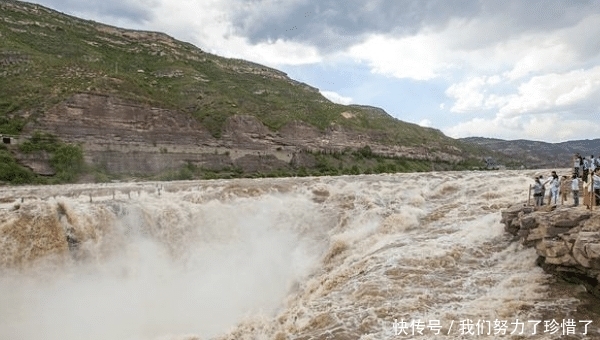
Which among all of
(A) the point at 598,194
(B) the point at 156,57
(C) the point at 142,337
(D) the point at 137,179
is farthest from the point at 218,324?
(B) the point at 156,57

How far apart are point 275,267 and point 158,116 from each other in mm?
45829

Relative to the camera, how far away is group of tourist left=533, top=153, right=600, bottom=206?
11.7m

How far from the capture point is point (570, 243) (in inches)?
408

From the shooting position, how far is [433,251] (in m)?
13.6

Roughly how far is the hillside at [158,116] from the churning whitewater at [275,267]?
87.7 ft

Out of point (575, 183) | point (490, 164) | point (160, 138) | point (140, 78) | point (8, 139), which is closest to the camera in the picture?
point (575, 183)

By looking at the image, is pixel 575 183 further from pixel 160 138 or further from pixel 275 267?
pixel 160 138

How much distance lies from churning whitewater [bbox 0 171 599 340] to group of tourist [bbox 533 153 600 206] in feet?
5.70

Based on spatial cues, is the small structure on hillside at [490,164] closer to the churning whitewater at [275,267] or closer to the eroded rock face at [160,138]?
the eroded rock face at [160,138]

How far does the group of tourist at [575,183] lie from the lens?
38.5 feet

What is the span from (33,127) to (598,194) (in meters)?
50.3

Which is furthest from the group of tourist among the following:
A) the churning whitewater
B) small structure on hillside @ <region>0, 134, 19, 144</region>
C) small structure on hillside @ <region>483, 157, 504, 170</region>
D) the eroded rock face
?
small structure on hillside @ <region>483, 157, 504, 170</region>

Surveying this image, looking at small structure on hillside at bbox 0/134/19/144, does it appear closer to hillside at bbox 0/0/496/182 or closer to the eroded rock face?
hillside at bbox 0/0/496/182

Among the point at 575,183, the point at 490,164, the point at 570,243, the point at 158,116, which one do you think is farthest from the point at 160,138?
the point at 490,164
